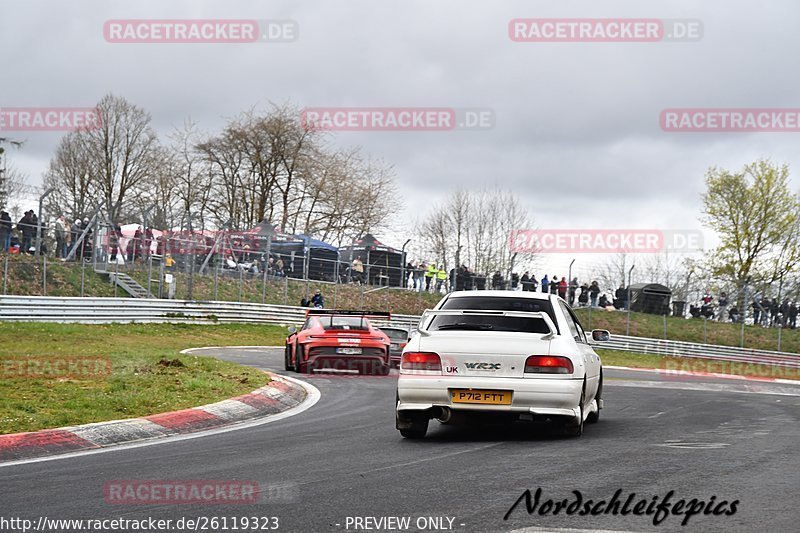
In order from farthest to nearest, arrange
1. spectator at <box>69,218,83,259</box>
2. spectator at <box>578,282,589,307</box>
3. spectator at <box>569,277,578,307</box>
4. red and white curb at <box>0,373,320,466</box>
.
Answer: spectator at <box>578,282,589,307</box>
spectator at <box>569,277,578,307</box>
spectator at <box>69,218,83,259</box>
red and white curb at <box>0,373,320,466</box>

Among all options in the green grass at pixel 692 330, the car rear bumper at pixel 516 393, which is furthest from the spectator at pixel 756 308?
the car rear bumper at pixel 516 393

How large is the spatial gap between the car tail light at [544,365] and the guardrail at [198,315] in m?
18.3

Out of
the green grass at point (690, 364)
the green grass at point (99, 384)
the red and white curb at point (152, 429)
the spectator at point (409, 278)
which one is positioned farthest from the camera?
the spectator at point (409, 278)

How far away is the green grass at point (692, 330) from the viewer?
43.7 metres

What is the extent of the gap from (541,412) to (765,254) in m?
53.7

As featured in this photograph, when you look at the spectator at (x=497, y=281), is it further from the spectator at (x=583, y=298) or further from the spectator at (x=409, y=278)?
the spectator at (x=583, y=298)

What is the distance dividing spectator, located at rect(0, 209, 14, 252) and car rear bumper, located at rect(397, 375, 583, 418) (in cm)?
2159

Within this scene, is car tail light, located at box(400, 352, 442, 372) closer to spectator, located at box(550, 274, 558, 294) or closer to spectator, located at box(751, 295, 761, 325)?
spectator, located at box(550, 274, 558, 294)

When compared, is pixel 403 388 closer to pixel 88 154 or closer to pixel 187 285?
pixel 187 285

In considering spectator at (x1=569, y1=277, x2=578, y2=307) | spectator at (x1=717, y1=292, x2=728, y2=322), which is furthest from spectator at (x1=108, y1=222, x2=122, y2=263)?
spectator at (x1=717, y1=292, x2=728, y2=322)

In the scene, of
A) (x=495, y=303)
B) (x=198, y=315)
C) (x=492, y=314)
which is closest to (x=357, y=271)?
(x=198, y=315)

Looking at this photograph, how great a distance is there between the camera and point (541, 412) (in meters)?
9.28

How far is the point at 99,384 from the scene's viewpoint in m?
12.6

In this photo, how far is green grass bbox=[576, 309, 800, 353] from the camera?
1721 inches
